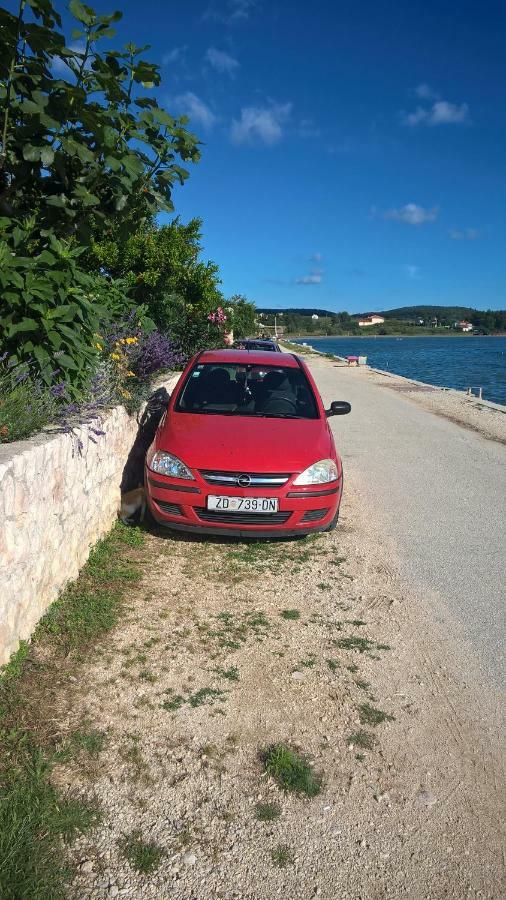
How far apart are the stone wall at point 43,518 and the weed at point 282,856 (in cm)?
157

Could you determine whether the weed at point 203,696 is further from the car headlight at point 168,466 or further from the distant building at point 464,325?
the distant building at point 464,325

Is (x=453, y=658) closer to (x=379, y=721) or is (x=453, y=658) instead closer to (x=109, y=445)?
(x=379, y=721)

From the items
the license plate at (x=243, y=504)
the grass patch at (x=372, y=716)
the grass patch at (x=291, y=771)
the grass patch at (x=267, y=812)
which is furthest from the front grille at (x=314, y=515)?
the grass patch at (x=267, y=812)

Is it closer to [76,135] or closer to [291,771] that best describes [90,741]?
[291,771]

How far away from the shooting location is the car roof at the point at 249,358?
6770 mm

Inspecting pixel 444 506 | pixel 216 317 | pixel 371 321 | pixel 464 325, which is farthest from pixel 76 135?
pixel 371 321

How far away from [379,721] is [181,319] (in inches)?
403

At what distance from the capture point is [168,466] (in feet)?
16.6

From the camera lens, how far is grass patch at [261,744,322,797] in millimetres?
2545

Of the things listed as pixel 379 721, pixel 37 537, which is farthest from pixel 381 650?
pixel 37 537

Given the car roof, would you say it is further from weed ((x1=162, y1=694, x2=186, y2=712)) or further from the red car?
Answer: weed ((x1=162, y1=694, x2=186, y2=712))

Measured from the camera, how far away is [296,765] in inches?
105

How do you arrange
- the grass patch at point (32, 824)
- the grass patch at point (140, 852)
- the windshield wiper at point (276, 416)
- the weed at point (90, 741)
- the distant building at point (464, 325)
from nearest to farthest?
the grass patch at point (32, 824) < the grass patch at point (140, 852) < the weed at point (90, 741) < the windshield wiper at point (276, 416) < the distant building at point (464, 325)

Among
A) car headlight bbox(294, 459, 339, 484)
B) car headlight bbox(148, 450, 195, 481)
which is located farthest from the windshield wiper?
car headlight bbox(148, 450, 195, 481)
